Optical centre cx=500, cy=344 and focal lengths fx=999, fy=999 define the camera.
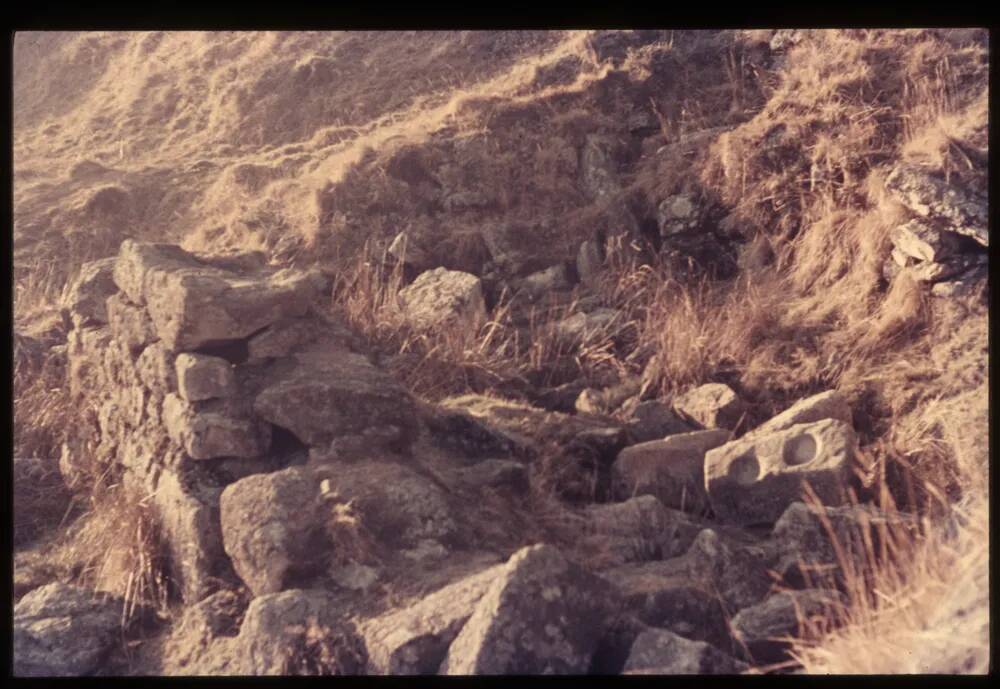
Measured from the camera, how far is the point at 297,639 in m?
3.84

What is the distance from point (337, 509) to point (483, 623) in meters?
1.03

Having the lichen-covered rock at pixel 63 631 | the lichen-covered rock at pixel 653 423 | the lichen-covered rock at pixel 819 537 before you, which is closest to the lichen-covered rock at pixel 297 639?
the lichen-covered rock at pixel 63 631

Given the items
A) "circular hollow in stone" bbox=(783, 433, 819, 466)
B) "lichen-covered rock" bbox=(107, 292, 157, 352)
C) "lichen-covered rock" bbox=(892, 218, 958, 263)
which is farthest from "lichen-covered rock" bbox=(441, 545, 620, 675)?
"lichen-covered rock" bbox=(892, 218, 958, 263)

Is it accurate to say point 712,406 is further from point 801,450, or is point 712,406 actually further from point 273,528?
point 273,528

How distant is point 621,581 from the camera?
4133 millimetres

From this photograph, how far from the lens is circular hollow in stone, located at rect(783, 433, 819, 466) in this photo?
A: 466cm

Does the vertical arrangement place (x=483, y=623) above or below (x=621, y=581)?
above

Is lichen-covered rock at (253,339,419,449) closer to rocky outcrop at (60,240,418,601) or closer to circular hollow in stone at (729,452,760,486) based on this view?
rocky outcrop at (60,240,418,601)

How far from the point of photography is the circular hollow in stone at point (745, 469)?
471 cm

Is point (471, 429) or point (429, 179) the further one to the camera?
point (429, 179)

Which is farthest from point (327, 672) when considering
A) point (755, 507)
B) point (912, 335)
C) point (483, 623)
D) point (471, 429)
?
point (912, 335)

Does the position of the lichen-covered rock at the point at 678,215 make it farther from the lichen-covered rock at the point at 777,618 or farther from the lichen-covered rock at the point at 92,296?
the lichen-covered rock at the point at 92,296

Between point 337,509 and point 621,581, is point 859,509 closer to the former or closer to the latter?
point 621,581

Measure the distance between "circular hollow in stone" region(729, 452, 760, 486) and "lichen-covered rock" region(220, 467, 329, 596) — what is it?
1.94 metres
